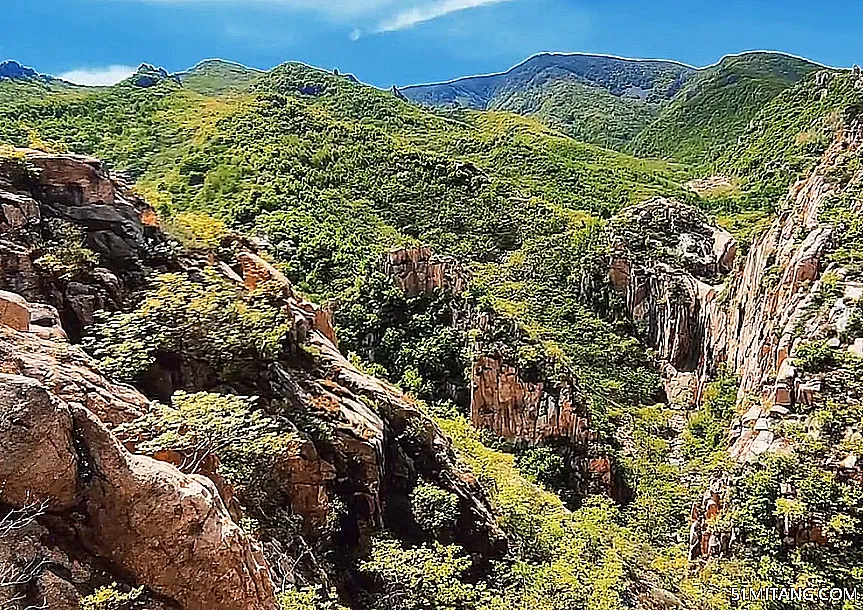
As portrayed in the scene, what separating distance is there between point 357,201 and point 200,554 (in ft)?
165

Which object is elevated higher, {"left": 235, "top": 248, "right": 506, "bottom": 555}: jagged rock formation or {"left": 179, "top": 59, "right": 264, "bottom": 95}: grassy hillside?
{"left": 179, "top": 59, "right": 264, "bottom": 95}: grassy hillside

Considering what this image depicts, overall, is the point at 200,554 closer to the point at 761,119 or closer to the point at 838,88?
the point at 838,88

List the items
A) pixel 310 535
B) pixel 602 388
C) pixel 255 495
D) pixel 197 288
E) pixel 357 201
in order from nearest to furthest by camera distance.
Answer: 1. pixel 255 495
2. pixel 310 535
3. pixel 197 288
4. pixel 602 388
5. pixel 357 201

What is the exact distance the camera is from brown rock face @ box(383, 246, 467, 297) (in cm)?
4094

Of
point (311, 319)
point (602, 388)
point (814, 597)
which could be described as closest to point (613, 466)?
point (602, 388)

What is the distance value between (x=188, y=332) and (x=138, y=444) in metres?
5.29

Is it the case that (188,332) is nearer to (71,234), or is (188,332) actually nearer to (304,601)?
(71,234)

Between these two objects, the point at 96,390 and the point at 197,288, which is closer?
the point at 96,390

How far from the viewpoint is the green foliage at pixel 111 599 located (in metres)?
7.25

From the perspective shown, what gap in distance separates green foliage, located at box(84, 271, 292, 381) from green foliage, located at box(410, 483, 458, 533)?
540 centimetres

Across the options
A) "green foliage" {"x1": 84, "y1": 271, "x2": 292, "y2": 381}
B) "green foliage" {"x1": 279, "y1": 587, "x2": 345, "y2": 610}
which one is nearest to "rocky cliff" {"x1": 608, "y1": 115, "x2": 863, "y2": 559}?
"green foliage" {"x1": 279, "y1": 587, "x2": 345, "y2": 610}

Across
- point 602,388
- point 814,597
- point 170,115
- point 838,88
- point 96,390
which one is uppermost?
point 838,88

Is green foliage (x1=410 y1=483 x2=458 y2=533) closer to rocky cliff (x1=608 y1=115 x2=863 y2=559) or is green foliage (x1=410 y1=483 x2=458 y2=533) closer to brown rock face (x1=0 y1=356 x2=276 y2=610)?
brown rock face (x1=0 y1=356 x2=276 y2=610)

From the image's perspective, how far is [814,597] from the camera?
2166 cm
